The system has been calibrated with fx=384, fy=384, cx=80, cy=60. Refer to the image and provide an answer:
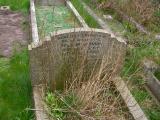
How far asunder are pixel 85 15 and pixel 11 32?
1.99 m

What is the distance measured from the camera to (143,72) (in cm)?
618

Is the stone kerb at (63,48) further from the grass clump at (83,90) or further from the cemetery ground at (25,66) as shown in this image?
the cemetery ground at (25,66)

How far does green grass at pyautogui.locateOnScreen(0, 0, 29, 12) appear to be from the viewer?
10.0m

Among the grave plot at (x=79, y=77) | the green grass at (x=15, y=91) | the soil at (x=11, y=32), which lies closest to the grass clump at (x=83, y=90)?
the grave plot at (x=79, y=77)

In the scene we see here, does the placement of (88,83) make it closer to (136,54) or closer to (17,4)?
(136,54)

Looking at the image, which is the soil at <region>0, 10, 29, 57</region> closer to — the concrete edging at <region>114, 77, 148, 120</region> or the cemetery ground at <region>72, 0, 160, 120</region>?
the cemetery ground at <region>72, 0, 160, 120</region>

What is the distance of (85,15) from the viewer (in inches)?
368

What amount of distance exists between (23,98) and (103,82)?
1.20 meters

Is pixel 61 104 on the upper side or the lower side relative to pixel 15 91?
upper

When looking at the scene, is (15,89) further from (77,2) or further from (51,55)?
(77,2)

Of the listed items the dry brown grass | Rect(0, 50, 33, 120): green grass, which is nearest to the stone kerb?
Rect(0, 50, 33, 120): green grass

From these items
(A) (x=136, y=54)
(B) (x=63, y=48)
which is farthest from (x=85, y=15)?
(B) (x=63, y=48)

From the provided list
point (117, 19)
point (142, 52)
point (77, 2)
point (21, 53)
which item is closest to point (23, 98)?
point (21, 53)

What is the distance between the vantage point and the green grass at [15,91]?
490cm
